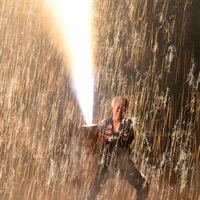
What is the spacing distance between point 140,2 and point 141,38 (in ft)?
1.87

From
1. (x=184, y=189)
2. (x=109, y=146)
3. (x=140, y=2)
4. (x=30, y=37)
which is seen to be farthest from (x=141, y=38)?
(x=109, y=146)

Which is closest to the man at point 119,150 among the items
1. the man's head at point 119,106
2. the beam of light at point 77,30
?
the man's head at point 119,106

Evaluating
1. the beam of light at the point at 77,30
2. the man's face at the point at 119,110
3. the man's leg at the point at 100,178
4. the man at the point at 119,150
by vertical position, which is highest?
the beam of light at the point at 77,30

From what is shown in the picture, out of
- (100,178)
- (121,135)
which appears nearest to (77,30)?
(121,135)

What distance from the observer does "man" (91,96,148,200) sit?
1140 mm

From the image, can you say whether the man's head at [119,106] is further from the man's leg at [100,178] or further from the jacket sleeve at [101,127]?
the man's leg at [100,178]

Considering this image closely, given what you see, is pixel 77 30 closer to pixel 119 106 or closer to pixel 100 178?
pixel 119 106

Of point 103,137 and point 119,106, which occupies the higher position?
point 119,106

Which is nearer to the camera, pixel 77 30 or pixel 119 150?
pixel 119 150

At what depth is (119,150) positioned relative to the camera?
1228 millimetres

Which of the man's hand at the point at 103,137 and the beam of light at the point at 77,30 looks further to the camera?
the beam of light at the point at 77,30

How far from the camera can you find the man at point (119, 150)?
1140 millimetres

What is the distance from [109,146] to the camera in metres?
1.18

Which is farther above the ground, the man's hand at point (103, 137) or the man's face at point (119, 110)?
the man's face at point (119, 110)
